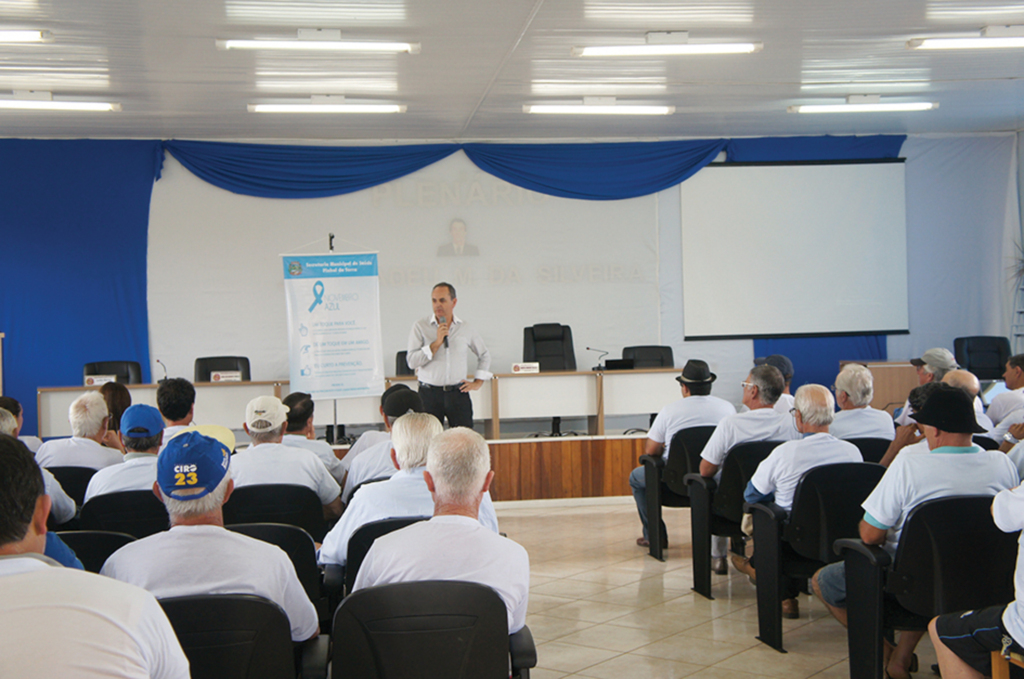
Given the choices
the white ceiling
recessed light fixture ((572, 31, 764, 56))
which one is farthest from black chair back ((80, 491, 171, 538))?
recessed light fixture ((572, 31, 764, 56))

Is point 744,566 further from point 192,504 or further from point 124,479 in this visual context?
point 192,504

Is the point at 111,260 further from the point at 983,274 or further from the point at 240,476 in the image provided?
the point at 983,274

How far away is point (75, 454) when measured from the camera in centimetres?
385

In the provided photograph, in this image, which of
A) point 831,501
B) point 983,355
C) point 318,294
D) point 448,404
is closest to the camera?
point 831,501

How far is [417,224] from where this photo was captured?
378 inches

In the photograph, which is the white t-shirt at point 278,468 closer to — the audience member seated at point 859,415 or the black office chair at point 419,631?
the black office chair at point 419,631

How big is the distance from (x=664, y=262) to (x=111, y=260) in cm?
A: 622

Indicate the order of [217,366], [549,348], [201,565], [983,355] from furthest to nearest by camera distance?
1. [983,355]
2. [549,348]
3. [217,366]
4. [201,565]

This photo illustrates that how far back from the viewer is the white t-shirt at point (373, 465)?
12.0 feet

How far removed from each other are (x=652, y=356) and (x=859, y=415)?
4.48 meters

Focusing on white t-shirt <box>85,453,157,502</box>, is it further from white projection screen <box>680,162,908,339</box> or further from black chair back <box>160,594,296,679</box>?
white projection screen <box>680,162,908,339</box>

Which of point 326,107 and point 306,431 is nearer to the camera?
point 306,431

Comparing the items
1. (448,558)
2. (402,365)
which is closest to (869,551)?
(448,558)

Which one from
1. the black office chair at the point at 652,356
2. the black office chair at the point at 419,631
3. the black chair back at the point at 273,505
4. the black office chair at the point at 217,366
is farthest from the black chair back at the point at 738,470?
the black office chair at the point at 217,366
